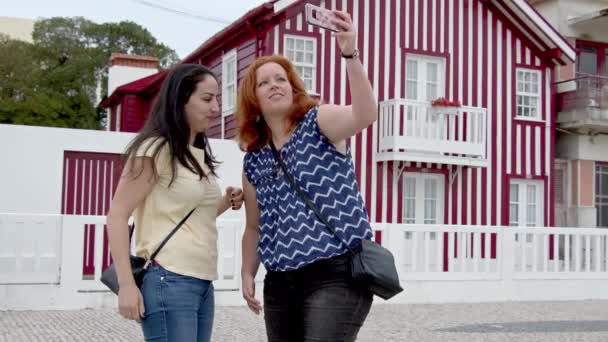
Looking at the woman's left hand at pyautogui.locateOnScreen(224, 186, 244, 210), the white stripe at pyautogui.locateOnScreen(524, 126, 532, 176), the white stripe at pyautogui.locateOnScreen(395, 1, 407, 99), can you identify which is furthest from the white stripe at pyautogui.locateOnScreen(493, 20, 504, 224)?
the woman's left hand at pyautogui.locateOnScreen(224, 186, 244, 210)

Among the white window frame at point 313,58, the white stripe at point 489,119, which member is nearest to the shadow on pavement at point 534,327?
the white window frame at point 313,58

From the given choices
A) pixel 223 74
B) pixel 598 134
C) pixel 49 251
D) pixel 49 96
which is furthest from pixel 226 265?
pixel 49 96

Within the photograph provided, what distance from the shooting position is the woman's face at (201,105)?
330cm

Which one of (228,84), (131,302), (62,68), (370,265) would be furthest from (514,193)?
(62,68)

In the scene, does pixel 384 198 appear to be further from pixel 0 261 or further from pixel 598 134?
pixel 0 261

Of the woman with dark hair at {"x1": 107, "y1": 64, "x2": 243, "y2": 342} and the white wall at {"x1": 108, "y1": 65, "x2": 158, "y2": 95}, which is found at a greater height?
the white wall at {"x1": 108, "y1": 65, "x2": 158, "y2": 95}

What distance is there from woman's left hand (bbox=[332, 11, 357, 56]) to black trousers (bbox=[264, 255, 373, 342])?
725mm

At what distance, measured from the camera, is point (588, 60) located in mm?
22219

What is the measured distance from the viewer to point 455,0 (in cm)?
1973

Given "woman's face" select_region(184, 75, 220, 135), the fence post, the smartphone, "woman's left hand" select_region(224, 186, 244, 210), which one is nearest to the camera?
the smartphone

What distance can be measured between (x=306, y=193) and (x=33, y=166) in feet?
39.9

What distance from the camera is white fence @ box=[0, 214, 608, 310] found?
10.3 m

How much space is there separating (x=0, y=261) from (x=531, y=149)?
43.2 feet

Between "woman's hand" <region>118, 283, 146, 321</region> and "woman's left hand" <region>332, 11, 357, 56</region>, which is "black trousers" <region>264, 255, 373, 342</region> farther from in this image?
"woman's left hand" <region>332, 11, 357, 56</region>
